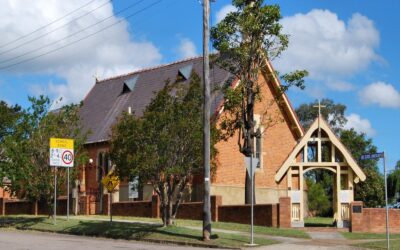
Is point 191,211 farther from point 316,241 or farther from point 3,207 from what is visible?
point 3,207

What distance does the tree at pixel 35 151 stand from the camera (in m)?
31.9

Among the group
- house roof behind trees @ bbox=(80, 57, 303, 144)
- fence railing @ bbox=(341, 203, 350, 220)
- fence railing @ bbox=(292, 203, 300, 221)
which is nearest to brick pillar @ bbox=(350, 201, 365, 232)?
fence railing @ bbox=(341, 203, 350, 220)

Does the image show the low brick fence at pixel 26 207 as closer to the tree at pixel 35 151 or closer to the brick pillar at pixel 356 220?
the tree at pixel 35 151

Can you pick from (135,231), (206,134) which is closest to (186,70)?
(135,231)

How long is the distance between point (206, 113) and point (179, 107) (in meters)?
2.37

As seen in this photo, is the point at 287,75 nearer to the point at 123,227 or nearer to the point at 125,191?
the point at 123,227

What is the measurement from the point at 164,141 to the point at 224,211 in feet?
27.5

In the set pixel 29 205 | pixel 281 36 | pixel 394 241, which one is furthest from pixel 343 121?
pixel 394 241

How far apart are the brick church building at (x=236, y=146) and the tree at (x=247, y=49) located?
1821 millimetres

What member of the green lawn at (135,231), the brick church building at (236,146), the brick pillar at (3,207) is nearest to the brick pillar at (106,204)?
the brick church building at (236,146)

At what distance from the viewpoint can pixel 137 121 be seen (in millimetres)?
23938

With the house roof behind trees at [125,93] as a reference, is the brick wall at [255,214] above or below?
below

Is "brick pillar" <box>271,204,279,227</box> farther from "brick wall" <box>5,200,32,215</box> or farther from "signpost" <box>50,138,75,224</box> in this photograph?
"brick wall" <box>5,200,32,215</box>

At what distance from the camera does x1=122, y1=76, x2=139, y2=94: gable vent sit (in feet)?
157
